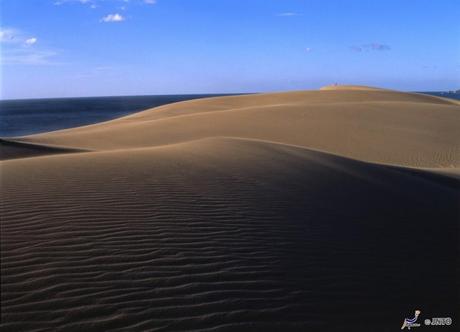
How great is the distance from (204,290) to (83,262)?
111 cm

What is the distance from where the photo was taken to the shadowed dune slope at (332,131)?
59.3 feet

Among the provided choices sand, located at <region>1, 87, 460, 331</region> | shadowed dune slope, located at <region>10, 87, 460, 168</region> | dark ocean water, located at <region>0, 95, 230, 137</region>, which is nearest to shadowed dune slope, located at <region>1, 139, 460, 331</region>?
sand, located at <region>1, 87, 460, 331</region>

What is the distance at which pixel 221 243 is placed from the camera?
17.0 feet

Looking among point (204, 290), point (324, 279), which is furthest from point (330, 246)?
point (204, 290)

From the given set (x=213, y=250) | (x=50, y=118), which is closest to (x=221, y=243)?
(x=213, y=250)

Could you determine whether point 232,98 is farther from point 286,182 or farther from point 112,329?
point 112,329

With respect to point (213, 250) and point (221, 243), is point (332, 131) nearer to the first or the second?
point (221, 243)

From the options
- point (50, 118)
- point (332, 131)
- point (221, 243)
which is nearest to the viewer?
point (221, 243)

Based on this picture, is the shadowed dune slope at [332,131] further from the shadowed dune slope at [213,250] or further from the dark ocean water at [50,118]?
the dark ocean water at [50,118]

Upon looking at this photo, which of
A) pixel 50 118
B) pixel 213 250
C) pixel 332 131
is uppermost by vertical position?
pixel 332 131

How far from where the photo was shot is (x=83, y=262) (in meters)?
4.48

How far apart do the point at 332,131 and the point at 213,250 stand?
56.1 feet

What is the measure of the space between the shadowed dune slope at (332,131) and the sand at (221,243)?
7.59m

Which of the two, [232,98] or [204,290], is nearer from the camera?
[204,290]
